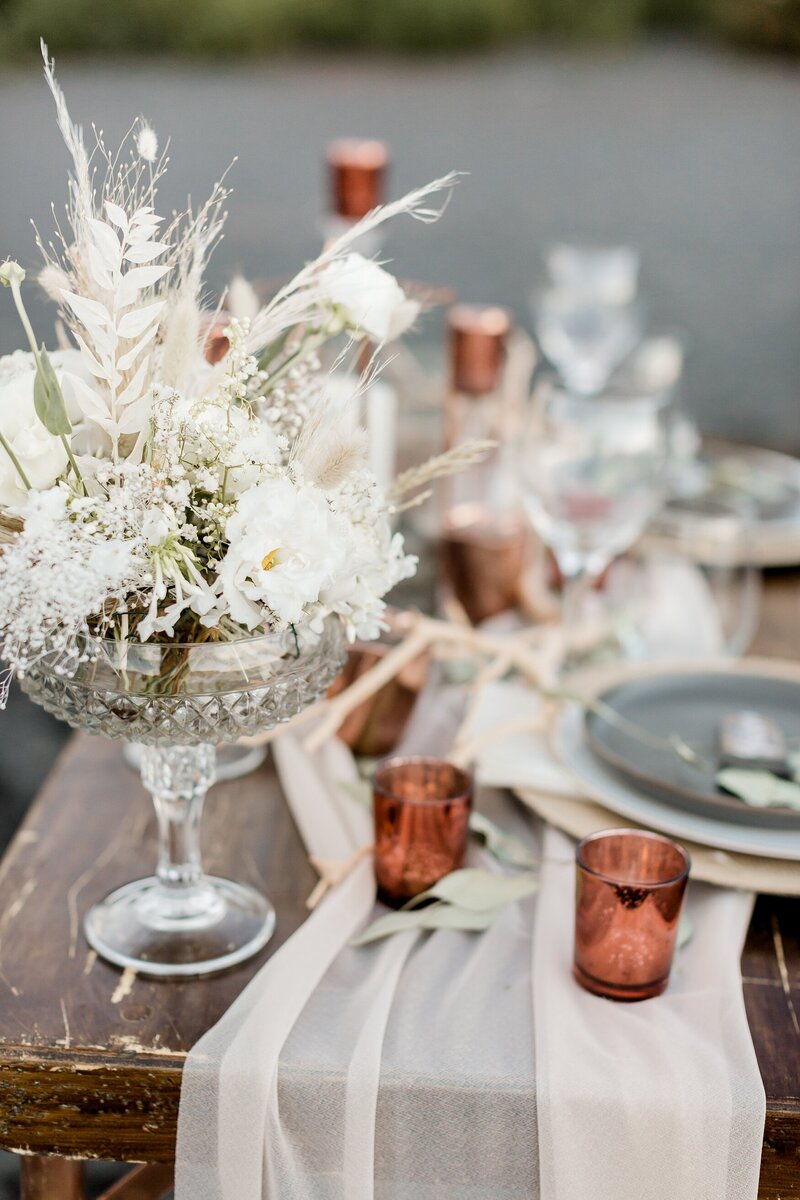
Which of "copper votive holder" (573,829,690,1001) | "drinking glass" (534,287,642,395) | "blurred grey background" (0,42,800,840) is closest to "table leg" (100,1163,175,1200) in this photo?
"copper votive holder" (573,829,690,1001)

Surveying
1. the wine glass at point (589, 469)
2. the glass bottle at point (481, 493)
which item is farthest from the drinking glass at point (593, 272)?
the wine glass at point (589, 469)

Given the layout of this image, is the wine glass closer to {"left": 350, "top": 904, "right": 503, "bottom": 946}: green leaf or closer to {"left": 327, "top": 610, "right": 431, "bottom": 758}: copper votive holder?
{"left": 327, "top": 610, "right": 431, "bottom": 758}: copper votive holder

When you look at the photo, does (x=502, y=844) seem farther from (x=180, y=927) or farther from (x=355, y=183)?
(x=355, y=183)

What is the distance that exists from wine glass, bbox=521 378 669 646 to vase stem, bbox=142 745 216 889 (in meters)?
0.46

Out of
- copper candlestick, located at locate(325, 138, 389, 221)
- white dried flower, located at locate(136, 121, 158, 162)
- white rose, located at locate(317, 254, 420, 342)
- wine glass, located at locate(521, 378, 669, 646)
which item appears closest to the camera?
white dried flower, located at locate(136, 121, 158, 162)

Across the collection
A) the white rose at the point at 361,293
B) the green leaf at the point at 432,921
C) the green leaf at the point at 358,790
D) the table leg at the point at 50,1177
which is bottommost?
the table leg at the point at 50,1177

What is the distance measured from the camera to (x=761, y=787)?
34.5 inches

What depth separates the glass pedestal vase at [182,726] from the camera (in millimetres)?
697

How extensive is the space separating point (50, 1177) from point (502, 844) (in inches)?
13.5

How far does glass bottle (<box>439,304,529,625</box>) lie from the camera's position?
134 cm

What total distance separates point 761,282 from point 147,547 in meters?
3.54

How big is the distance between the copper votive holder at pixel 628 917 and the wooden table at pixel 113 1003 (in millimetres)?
67

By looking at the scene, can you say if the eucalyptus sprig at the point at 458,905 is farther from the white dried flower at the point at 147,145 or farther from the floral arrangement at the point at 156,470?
the white dried flower at the point at 147,145

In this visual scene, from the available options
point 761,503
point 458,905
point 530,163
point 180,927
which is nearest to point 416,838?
point 458,905
